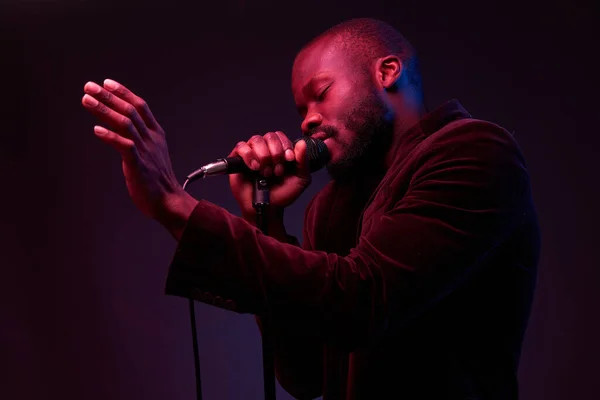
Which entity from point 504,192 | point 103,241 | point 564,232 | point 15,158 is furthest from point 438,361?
point 15,158

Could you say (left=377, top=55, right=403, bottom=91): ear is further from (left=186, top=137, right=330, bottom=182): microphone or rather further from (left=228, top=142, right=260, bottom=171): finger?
(left=228, top=142, right=260, bottom=171): finger

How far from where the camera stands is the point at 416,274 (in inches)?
33.0

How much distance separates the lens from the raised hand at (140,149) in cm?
77

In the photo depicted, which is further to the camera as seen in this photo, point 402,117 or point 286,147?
point 402,117

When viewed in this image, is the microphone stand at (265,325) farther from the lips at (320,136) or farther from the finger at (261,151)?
the lips at (320,136)

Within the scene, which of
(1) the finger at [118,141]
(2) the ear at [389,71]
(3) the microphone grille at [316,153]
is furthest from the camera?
(2) the ear at [389,71]

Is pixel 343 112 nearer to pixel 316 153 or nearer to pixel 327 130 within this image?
pixel 327 130

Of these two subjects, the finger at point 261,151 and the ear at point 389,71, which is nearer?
the finger at point 261,151

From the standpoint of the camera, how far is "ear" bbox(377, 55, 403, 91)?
1399mm

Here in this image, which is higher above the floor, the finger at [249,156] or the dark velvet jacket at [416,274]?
the finger at [249,156]

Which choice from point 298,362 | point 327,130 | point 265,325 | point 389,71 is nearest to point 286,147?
point 327,130

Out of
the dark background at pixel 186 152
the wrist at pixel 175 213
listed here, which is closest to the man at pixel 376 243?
the wrist at pixel 175 213

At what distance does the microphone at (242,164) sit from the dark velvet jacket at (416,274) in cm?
17

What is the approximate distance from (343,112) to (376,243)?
55cm
